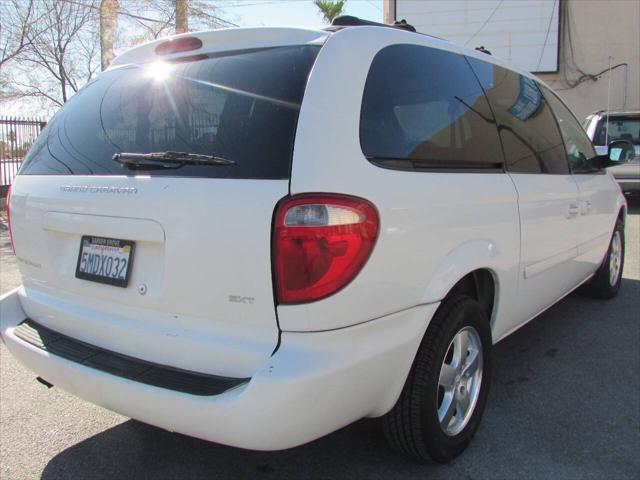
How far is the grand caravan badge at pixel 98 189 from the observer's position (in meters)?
2.24

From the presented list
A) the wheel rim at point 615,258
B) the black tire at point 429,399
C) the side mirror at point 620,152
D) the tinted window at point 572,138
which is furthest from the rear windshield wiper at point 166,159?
the wheel rim at point 615,258

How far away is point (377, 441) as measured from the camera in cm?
288

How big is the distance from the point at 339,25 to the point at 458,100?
74 centimetres

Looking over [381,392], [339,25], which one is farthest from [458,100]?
[381,392]

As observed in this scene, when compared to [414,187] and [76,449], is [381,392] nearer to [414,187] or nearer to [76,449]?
[414,187]

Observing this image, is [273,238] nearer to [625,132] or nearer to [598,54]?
[625,132]

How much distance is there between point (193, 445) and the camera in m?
2.89

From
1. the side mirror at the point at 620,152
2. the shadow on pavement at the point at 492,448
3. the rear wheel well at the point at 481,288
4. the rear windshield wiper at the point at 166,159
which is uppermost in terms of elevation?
the side mirror at the point at 620,152

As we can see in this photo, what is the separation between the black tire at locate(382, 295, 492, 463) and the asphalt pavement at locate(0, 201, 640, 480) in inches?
5.3

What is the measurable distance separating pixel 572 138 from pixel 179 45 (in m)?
2.90

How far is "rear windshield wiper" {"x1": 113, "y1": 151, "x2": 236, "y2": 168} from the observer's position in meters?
2.12

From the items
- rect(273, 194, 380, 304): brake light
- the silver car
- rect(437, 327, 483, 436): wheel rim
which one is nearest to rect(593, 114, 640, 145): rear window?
the silver car

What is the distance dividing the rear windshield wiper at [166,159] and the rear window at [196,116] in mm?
19

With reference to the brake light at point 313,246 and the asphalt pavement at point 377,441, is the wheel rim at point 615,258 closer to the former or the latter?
the asphalt pavement at point 377,441
